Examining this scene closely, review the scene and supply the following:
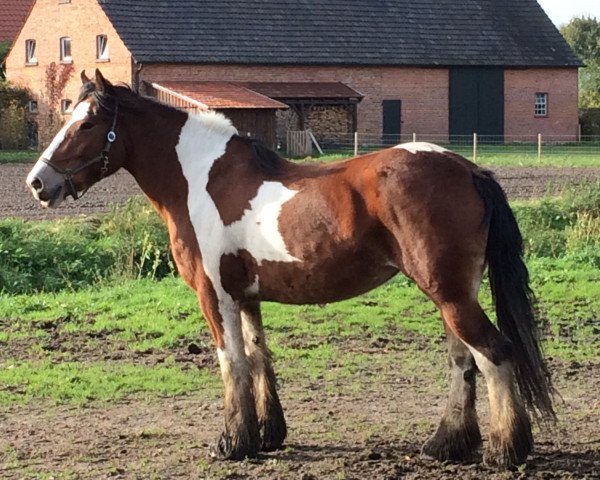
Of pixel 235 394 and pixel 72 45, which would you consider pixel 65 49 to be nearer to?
pixel 72 45

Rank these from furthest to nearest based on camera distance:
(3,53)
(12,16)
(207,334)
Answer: (12,16)
(3,53)
(207,334)

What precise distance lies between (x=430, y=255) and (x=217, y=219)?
133cm

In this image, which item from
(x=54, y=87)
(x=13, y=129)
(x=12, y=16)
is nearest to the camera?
(x=13, y=129)

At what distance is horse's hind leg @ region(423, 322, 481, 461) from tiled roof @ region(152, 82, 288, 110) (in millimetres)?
32432

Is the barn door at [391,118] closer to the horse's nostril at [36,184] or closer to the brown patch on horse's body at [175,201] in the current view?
the brown patch on horse's body at [175,201]

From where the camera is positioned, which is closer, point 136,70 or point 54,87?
point 136,70

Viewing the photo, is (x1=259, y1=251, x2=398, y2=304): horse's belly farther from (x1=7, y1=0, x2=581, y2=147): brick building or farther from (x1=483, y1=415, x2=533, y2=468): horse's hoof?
(x1=7, y1=0, x2=581, y2=147): brick building

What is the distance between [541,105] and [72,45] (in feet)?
64.6

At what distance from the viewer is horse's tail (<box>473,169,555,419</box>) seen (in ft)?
21.3

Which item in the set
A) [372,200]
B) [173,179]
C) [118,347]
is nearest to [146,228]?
[118,347]

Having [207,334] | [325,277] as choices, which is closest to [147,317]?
[207,334]

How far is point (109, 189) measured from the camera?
2642 centimetres

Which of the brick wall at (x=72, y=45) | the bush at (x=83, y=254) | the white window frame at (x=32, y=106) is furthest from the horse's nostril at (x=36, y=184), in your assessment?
the white window frame at (x=32, y=106)

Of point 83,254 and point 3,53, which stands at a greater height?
point 3,53
